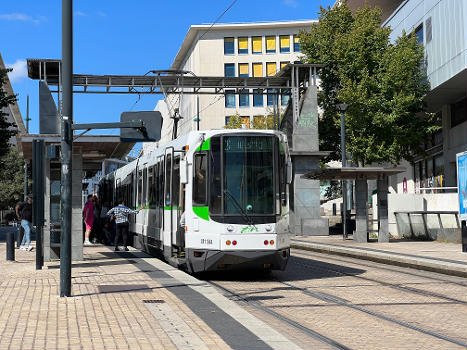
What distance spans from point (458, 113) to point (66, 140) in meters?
32.6

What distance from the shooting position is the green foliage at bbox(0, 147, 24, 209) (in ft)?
231

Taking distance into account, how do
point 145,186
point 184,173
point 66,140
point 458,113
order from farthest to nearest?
point 458,113 → point 145,186 → point 184,173 → point 66,140

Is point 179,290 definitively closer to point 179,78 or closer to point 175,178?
point 175,178

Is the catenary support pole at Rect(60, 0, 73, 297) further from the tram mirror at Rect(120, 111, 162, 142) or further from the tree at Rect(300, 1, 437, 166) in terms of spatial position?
the tree at Rect(300, 1, 437, 166)

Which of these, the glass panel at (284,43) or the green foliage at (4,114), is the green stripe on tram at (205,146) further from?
the glass panel at (284,43)

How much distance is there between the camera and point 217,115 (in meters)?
84.2

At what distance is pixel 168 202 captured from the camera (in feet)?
54.0

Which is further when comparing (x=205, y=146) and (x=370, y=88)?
(x=370, y=88)

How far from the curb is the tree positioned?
49.7 feet

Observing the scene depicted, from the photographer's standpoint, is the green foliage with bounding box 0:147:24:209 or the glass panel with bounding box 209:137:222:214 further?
the green foliage with bounding box 0:147:24:209

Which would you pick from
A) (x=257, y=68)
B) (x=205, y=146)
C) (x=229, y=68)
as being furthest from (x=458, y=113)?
(x=229, y=68)

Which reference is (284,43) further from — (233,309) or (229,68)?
(233,309)

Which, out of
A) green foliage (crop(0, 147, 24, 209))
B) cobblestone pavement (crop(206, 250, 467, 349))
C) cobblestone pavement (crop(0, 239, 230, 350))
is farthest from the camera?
green foliage (crop(0, 147, 24, 209))

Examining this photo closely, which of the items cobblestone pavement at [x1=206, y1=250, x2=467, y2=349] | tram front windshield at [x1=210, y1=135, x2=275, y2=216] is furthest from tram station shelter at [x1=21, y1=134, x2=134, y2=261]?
tram front windshield at [x1=210, y1=135, x2=275, y2=216]
